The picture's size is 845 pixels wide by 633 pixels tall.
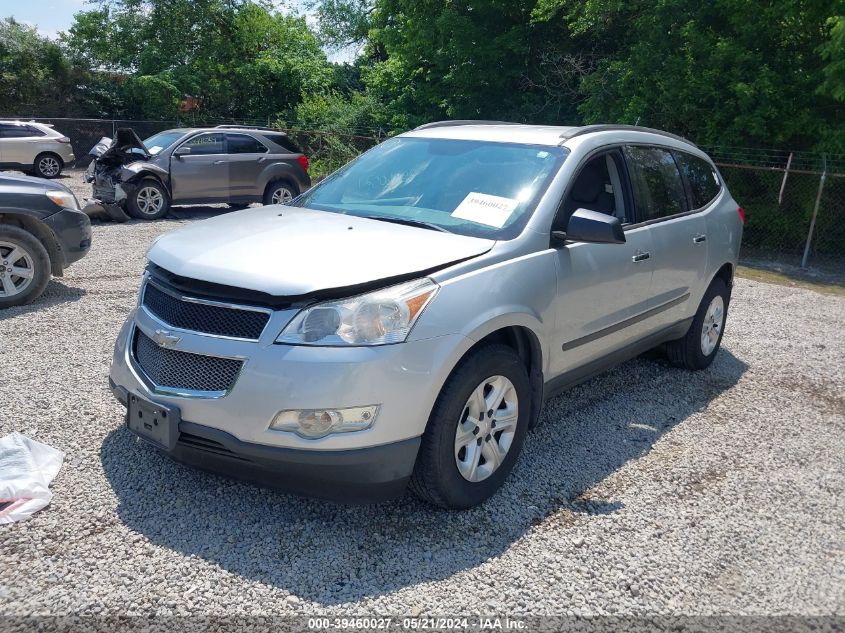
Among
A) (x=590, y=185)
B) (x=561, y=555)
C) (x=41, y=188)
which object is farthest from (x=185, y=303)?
(x=41, y=188)

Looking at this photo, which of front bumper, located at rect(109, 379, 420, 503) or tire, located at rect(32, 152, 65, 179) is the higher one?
front bumper, located at rect(109, 379, 420, 503)

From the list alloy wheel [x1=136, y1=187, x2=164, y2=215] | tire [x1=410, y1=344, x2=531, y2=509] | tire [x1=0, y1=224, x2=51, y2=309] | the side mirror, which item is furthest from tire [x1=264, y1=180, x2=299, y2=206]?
tire [x1=410, y1=344, x2=531, y2=509]

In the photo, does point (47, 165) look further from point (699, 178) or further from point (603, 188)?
point (603, 188)

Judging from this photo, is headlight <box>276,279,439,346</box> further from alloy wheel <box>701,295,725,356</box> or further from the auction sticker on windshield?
alloy wheel <box>701,295,725,356</box>

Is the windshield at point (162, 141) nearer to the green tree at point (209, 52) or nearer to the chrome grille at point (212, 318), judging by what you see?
the chrome grille at point (212, 318)

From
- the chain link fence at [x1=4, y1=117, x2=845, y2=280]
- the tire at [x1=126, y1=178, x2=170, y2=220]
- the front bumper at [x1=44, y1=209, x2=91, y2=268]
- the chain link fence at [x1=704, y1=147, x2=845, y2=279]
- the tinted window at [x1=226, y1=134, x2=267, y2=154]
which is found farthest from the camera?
the tinted window at [x1=226, y1=134, x2=267, y2=154]

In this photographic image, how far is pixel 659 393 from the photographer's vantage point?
18.6ft

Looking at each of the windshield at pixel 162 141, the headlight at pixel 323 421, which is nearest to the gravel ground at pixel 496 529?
the headlight at pixel 323 421

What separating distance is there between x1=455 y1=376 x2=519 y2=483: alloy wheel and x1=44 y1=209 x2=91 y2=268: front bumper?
17.3ft

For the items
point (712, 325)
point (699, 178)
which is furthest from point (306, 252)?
point (712, 325)

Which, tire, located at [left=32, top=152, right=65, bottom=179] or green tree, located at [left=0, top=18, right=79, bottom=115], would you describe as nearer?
tire, located at [left=32, top=152, right=65, bottom=179]

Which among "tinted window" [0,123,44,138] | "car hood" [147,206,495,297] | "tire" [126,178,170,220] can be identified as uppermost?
"car hood" [147,206,495,297]

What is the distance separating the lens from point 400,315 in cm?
327

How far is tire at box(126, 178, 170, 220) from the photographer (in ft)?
42.7
